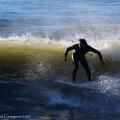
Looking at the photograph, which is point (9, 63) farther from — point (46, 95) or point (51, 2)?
point (51, 2)

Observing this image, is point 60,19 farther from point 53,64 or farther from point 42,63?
point 42,63

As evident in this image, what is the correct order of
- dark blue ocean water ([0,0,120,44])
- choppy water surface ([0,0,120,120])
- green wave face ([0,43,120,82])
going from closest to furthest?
choppy water surface ([0,0,120,120]) < green wave face ([0,43,120,82]) < dark blue ocean water ([0,0,120,44])

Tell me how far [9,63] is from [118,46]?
5.19m

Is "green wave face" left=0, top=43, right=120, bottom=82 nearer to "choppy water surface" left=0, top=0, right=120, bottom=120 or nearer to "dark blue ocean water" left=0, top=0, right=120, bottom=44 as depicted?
"choppy water surface" left=0, top=0, right=120, bottom=120

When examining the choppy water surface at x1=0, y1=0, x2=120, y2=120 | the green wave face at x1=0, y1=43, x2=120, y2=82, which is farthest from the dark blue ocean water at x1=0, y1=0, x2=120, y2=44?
the green wave face at x1=0, y1=43, x2=120, y2=82

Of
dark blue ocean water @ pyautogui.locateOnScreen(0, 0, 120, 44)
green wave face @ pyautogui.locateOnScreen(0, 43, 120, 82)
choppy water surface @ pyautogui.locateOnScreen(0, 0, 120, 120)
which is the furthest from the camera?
dark blue ocean water @ pyautogui.locateOnScreen(0, 0, 120, 44)

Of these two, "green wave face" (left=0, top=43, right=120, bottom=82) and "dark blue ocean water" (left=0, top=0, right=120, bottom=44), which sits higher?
"dark blue ocean water" (left=0, top=0, right=120, bottom=44)

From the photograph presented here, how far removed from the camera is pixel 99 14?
1369 inches

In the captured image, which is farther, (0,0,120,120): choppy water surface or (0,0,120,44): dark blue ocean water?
(0,0,120,44): dark blue ocean water

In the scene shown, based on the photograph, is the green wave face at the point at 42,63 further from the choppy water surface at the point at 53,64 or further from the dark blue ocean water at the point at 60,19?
the dark blue ocean water at the point at 60,19

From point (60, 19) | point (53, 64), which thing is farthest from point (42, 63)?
point (60, 19)

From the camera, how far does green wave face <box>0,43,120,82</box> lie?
1814cm

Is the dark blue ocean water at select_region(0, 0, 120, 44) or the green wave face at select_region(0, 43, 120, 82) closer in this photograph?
the green wave face at select_region(0, 43, 120, 82)

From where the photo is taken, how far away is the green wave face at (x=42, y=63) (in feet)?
59.5
